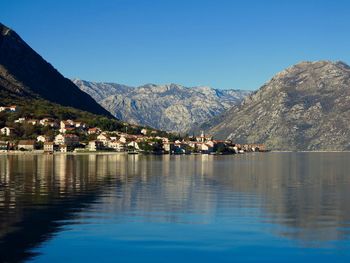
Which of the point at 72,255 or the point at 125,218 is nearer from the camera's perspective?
the point at 72,255

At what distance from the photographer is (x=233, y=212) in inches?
1945

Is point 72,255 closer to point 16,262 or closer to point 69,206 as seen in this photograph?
point 16,262

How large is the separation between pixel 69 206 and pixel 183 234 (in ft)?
56.2

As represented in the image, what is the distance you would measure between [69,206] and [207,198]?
1644 centimetres

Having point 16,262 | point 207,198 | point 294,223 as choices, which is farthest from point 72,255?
point 207,198

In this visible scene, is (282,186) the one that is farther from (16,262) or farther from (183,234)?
(16,262)

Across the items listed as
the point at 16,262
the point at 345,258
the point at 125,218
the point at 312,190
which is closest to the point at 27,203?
the point at 125,218

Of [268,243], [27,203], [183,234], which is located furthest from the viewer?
[27,203]

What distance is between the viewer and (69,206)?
5178 cm

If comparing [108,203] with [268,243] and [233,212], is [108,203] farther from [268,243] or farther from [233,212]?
[268,243]

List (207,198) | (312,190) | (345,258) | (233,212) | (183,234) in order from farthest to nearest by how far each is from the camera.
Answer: (312,190)
(207,198)
(233,212)
(183,234)
(345,258)

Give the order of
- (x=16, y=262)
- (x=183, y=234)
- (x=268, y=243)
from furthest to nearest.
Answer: (x=183, y=234) → (x=268, y=243) → (x=16, y=262)

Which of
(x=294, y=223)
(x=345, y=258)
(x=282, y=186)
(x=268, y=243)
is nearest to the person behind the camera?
(x=345, y=258)

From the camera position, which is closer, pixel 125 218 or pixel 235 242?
pixel 235 242
